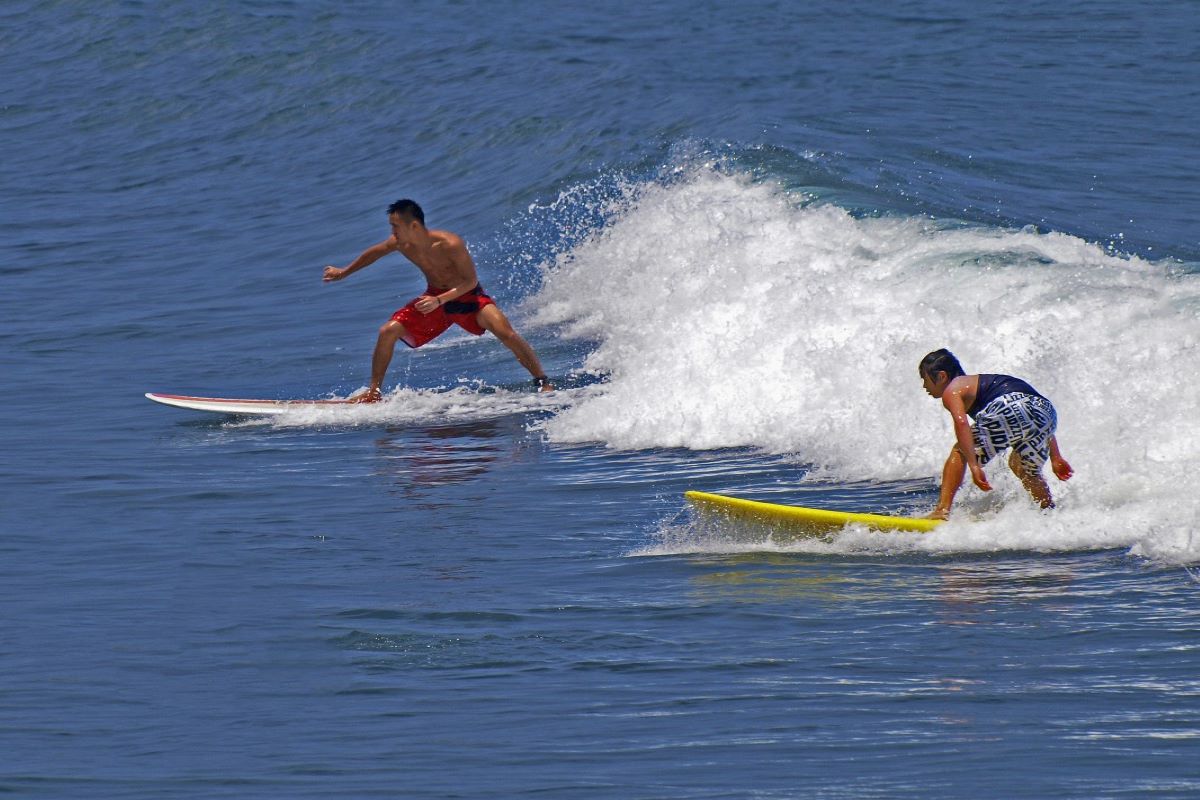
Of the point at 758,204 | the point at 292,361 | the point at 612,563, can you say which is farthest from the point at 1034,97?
the point at 612,563

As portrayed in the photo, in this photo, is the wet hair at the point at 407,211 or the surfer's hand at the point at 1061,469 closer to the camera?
the surfer's hand at the point at 1061,469

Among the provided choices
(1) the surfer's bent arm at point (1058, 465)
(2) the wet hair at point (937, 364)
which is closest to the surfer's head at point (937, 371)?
(2) the wet hair at point (937, 364)

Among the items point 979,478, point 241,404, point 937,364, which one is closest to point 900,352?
point 937,364

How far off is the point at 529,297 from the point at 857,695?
39.6 ft

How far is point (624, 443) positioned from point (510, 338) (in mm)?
A: 2125

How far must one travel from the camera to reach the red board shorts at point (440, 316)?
47.8ft

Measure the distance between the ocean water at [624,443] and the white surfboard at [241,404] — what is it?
0.11m

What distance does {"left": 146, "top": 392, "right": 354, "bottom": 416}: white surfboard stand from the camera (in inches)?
554

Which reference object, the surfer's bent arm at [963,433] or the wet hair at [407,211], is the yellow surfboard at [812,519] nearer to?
the surfer's bent arm at [963,433]

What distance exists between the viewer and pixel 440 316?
1473cm

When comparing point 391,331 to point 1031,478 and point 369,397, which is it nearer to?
point 369,397

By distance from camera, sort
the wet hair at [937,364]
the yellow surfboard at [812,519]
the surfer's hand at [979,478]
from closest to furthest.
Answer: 1. the yellow surfboard at [812,519]
2. the surfer's hand at [979,478]
3. the wet hair at [937,364]

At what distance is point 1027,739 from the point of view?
6398mm

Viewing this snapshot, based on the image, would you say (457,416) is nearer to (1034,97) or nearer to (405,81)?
(1034,97)
